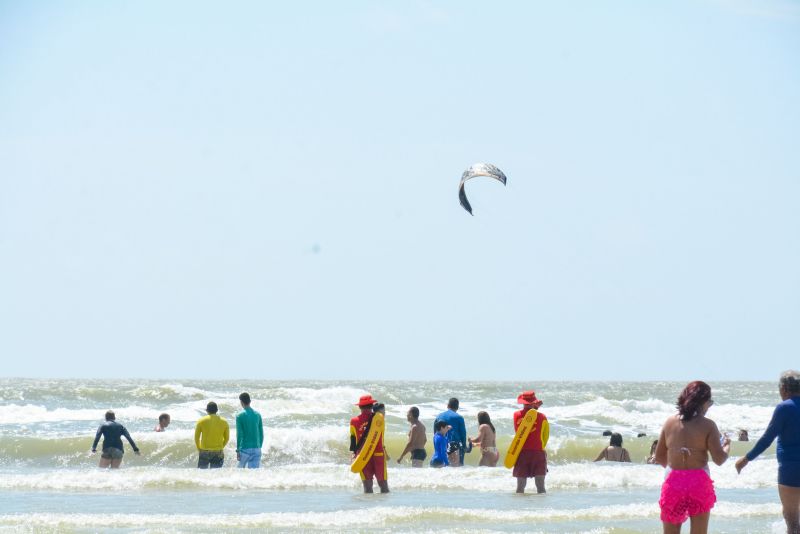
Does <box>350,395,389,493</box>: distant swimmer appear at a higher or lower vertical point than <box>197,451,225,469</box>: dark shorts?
higher

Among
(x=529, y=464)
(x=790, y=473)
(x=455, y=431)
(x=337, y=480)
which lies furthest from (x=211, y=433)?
(x=790, y=473)

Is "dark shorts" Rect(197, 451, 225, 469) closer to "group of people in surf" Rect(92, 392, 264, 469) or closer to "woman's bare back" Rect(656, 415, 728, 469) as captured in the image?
"group of people in surf" Rect(92, 392, 264, 469)

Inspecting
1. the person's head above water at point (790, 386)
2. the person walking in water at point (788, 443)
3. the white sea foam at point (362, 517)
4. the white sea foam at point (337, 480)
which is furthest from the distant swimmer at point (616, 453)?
the person's head above water at point (790, 386)

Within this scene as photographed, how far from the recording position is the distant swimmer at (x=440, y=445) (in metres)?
15.2

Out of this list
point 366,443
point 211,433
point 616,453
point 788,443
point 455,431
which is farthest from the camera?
point 616,453

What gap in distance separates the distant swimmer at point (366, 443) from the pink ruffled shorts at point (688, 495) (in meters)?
5.81

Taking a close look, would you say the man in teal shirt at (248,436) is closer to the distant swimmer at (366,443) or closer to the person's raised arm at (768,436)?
the distant swimmer at (366,443)

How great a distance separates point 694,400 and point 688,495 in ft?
1.98

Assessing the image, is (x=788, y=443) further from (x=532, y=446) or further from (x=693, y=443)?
(x=532, y=446)

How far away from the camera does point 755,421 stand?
32.9 metres

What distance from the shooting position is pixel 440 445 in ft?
49.9

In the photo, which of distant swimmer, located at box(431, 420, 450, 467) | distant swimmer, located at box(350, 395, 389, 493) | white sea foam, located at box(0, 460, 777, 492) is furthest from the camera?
distant swimmer, located at box(431, 420, 450, 467)

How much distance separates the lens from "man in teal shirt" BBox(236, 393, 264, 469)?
14539 millimetres

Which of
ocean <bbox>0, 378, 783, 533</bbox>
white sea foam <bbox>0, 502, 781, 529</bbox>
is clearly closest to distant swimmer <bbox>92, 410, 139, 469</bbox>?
ocean <bbox>0, 378, 783, 533</bbox>
